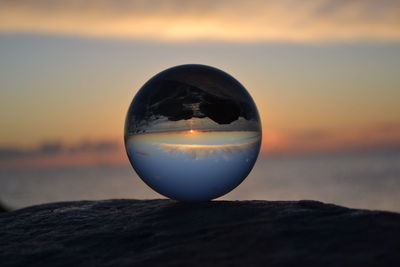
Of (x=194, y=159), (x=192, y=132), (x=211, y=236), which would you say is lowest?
(x=211, y=236)

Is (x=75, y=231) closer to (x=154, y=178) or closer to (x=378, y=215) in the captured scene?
(x=154, y=178)

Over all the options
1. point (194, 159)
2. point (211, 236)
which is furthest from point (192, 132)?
point (211, 236)

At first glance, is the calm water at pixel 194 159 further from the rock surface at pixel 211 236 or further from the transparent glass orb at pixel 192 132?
the rock surface at pixel 211 236

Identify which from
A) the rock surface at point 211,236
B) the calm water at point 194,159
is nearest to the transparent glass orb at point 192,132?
the calm water at point 194,159

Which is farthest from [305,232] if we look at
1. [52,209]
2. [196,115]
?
[52,209]

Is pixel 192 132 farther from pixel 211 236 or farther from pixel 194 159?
pixel 211 236

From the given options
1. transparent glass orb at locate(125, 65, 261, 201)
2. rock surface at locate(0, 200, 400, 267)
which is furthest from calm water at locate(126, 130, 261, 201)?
rock surface at locate(0, 200, 400, 267)

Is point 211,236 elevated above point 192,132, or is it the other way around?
point 192,132
